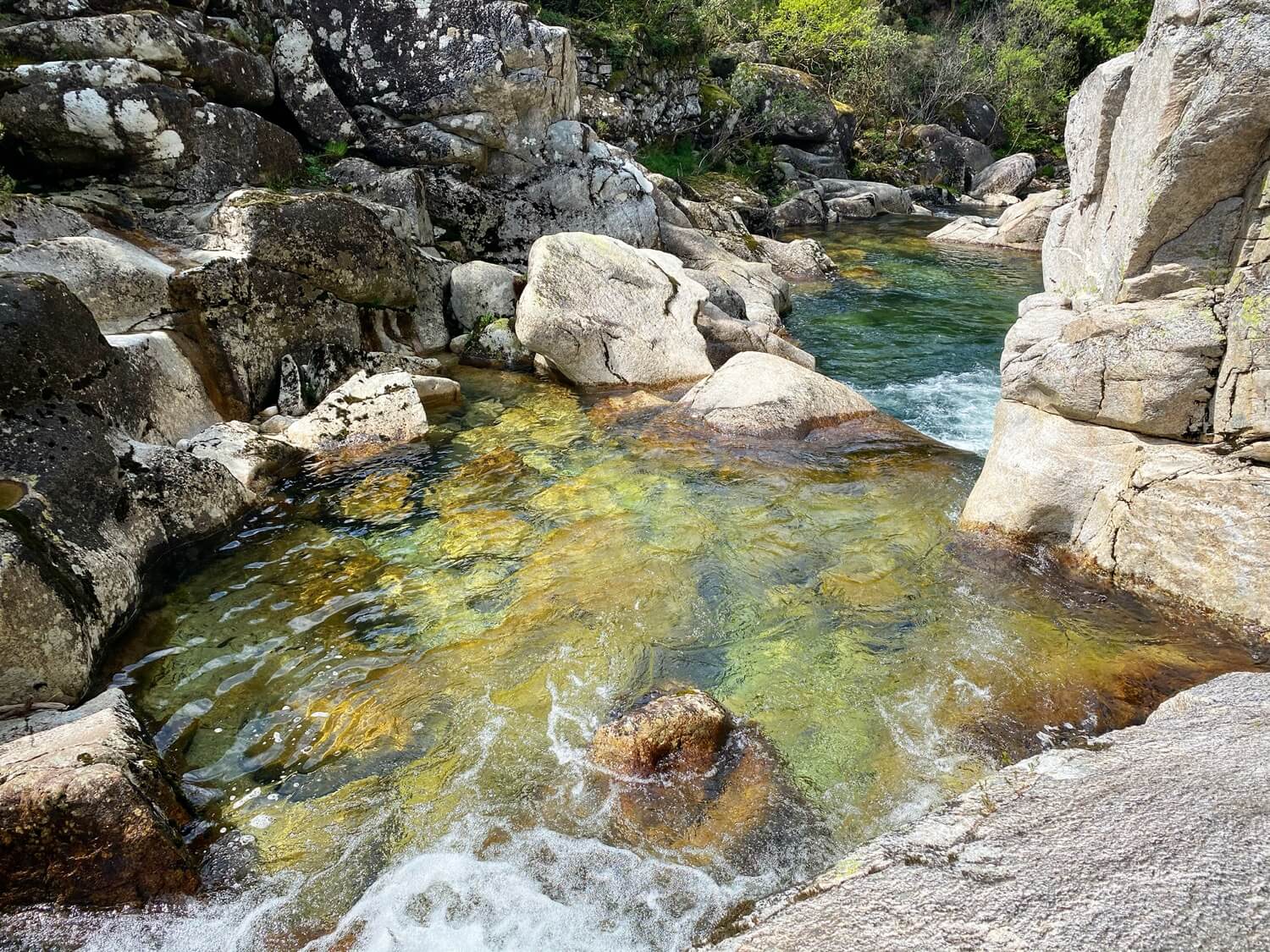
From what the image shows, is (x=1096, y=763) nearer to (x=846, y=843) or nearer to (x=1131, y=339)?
(x=846, y=843)

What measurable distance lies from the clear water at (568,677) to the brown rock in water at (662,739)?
0.22 metres

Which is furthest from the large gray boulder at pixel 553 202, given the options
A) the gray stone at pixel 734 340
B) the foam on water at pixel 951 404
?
the foam on water at pixel 951 404

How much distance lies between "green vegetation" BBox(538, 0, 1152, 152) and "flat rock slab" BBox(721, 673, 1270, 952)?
35084 mm

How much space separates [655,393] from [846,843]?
8.52 m

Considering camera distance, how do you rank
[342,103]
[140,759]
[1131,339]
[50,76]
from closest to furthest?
[140,759]
[1131,339]
[50,76]
[342,103]

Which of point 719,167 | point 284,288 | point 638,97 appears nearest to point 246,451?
point 284,288

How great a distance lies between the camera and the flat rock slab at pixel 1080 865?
2.79 m

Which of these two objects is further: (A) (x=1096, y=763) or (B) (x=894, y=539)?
(B) (x=894, y=539)

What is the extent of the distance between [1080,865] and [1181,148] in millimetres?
5566

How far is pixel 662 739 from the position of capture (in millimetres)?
4973

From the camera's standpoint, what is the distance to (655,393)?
39.7 feet

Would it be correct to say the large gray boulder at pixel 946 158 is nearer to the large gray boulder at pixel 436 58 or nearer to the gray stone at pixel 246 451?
the large gray boulder at pixel 436 58

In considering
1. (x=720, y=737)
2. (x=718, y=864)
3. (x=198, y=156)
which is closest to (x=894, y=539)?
(x=720, y=737)

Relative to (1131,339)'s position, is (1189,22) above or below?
above
